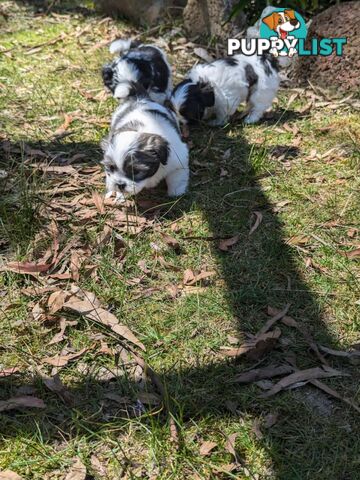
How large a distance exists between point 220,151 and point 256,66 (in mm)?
1317

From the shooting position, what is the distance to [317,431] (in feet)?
10.4

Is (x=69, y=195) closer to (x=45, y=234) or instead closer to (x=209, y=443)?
(x=45, y=234)

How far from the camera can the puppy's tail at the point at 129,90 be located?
18.9 ft

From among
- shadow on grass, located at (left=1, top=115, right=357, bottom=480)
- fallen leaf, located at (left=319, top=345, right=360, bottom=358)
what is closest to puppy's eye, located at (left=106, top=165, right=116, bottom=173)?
shadow on grass, located at (left=1, top=115, right=357, bottom=480)

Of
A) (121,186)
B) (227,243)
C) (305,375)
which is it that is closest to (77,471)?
(305,375)

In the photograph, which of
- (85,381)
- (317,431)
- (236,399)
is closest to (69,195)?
(85,381)

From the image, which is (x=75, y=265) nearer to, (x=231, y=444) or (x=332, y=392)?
(x=231, y=444)

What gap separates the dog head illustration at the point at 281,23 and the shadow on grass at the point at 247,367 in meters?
2.79

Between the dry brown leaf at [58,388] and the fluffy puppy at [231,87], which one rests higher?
the fluffy puppy at [231,87]

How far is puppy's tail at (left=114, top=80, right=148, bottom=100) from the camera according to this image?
575 cm

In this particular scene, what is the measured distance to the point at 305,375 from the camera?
3484 millimetres

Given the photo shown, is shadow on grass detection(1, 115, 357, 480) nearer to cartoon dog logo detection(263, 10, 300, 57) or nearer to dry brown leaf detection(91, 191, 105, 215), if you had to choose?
dry brown leaf detection(91, 191, 105, 215)

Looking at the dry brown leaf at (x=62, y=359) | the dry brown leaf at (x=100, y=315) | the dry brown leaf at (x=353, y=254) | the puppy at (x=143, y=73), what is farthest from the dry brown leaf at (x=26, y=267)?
the puppy at (x=143, y=73)

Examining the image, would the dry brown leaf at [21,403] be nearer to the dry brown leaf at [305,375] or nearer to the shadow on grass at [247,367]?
the shadow on grass at [247,367]
